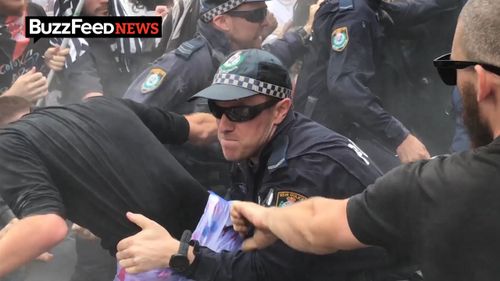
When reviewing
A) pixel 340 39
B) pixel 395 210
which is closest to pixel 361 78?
pixel 340 39

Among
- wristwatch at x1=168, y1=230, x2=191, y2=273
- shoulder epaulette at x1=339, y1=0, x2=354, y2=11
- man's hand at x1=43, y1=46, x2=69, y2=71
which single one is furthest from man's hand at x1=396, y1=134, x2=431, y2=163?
man's hand at x1=43, y1=46, x2=69, y2=71

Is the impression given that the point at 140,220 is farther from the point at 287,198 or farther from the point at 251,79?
the point at 251,79

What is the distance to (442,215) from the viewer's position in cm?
123

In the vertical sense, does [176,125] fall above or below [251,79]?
below

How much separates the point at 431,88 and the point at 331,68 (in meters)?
0.72

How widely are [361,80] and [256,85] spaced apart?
3.74ft

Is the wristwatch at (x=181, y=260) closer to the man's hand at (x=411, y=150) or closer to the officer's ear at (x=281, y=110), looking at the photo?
the officer's ear at (x=281, y=110)

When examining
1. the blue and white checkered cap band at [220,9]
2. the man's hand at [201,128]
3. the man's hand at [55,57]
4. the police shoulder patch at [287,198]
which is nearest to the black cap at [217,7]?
the blue and white checkered cap band at [220,9]

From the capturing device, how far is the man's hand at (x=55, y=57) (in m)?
4.18

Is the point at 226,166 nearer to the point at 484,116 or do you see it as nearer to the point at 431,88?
the point at 431,88

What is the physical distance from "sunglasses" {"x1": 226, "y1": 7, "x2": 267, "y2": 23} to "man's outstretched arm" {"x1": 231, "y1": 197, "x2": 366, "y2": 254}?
5.68 ft

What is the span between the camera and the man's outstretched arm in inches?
55.7

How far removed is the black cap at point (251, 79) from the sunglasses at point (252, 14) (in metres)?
1.14

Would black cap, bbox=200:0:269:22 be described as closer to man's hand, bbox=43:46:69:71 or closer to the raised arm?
the raised arm
